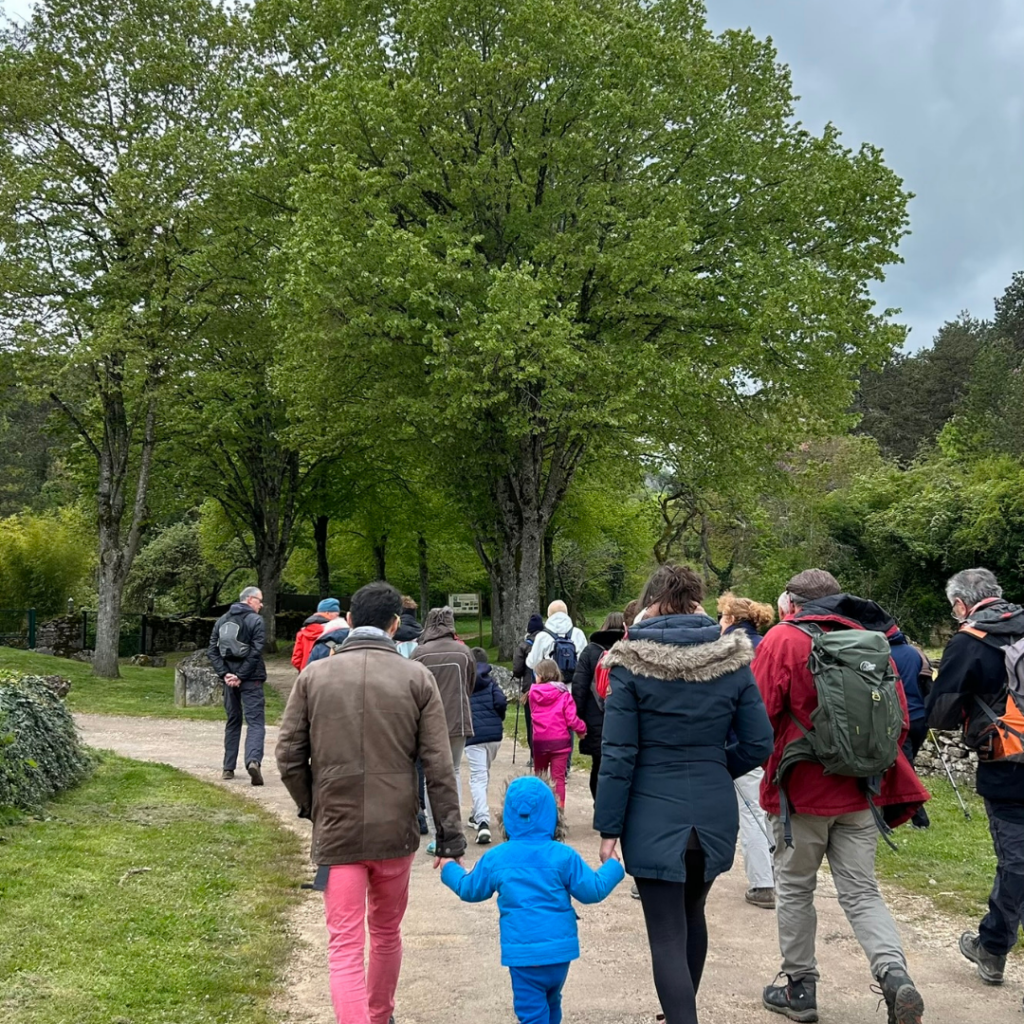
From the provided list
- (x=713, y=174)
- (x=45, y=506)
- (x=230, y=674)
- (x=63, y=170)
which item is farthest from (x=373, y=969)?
(x=45, y=506)

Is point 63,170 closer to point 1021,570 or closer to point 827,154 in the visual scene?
point 827,154

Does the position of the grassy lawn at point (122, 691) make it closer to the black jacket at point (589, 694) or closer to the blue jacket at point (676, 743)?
the black jacket at point (589, 694)

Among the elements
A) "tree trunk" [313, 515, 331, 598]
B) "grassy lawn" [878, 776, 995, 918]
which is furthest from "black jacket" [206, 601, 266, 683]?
"tree trunk" [313, 515, 331, 598]

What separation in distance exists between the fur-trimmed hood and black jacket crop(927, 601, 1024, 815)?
66.6 inches

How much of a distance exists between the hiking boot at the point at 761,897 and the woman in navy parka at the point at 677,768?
8.79 ft

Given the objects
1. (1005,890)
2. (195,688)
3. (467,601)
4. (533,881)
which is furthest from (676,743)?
(467,601)

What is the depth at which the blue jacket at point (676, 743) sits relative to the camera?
3.96 meters

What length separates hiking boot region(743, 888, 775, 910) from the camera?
6602mm

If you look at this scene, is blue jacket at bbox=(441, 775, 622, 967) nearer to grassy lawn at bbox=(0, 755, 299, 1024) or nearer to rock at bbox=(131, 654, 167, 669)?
grassy lawn at bbox=(0, 755, 299, 1024)

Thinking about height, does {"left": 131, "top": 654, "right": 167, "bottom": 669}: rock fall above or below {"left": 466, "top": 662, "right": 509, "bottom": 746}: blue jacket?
below

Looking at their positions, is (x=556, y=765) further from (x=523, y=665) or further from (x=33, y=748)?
(x=33, y=748)

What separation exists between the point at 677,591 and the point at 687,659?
398 millimetres

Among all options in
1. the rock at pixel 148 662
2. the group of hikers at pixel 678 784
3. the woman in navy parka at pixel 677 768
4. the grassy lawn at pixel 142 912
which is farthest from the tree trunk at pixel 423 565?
the woman in navy parka at pixel 677 768

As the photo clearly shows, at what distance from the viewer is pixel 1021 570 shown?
2870cm
